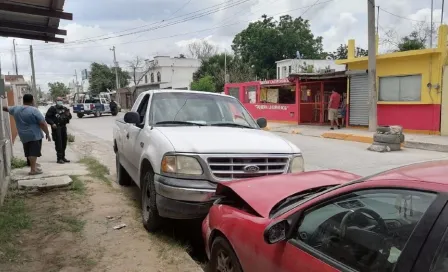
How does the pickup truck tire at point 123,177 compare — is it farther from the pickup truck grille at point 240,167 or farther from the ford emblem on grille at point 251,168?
the ford emblem on grille at point 251,168

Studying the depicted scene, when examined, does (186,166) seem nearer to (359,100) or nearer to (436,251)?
(436,251)

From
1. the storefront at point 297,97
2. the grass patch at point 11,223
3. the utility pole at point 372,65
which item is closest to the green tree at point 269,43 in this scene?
the storefront at point 297,97

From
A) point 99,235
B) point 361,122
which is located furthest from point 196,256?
point 361,122

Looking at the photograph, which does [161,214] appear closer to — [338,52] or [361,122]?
[361,122]

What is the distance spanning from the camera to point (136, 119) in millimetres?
5426

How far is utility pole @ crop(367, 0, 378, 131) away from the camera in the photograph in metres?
15.8

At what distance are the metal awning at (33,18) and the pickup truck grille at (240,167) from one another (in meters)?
3.11

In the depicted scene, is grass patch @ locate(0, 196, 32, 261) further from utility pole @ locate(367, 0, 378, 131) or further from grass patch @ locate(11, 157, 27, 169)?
utility pole @ locate(367, 0, 378, 131)

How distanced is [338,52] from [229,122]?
2472 inches

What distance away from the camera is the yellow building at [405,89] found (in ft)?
47.8

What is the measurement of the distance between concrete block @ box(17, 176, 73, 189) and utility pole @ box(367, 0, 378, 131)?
12.5 m

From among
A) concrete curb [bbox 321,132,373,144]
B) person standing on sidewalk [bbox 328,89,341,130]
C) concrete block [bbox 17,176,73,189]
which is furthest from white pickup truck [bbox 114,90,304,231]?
person standing on sidewalk [bbox 328,89,341,130]

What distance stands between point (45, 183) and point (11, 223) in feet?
6.34

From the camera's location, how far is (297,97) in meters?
21.2
